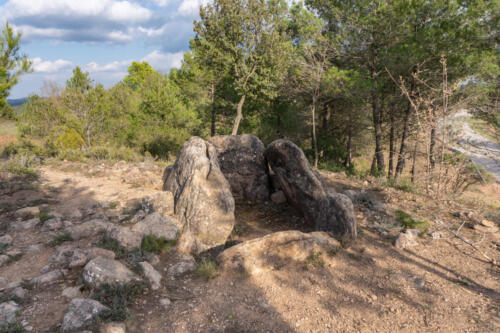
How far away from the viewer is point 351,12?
13875mm

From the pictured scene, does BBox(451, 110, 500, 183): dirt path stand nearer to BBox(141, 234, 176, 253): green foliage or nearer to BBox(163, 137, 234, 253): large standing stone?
BBox(163, 137, 234, 253): large standing stone

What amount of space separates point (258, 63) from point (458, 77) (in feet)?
34.6

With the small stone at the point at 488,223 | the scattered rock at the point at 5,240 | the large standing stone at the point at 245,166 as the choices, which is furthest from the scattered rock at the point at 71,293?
the small stone at the point at 488,223

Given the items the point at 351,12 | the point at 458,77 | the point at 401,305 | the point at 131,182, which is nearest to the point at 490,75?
the point at 458,77

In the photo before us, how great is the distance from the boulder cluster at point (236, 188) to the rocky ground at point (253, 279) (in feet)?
1.59

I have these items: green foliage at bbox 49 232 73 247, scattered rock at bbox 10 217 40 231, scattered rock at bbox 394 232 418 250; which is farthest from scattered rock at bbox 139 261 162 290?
scattered rock at bbox 394 232 418 250

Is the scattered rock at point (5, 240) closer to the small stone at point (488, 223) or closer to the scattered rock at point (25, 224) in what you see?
the scattered rock at point (25, 224)

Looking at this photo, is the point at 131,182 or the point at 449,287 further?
the point at 131,182

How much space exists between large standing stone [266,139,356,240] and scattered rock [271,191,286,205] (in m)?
0.41

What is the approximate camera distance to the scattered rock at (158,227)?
18.8 ft

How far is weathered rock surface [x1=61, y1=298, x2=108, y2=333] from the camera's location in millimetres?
3361

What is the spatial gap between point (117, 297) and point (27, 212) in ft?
15.0

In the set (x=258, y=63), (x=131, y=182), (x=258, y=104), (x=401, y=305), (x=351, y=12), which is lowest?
(x=401, y=305)

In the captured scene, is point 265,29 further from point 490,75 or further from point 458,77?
point 490,75
